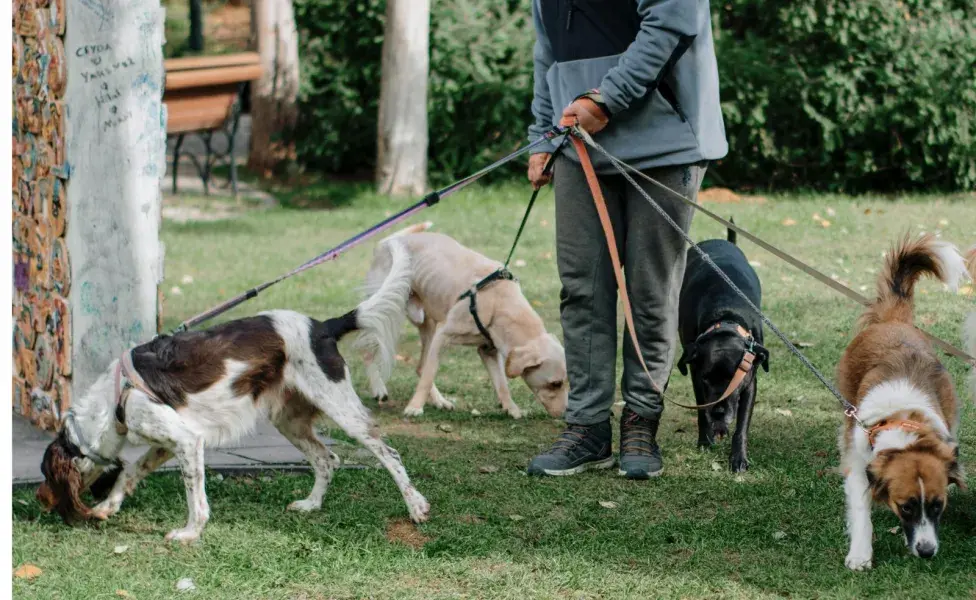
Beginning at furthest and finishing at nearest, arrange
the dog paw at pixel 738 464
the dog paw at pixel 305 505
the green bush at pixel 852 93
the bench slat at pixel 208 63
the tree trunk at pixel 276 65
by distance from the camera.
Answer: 1. the tree trunk at pixel 276 65
2. the bench slat at pixel 208 63
3. the green bush at pixel 852 93
4. the dog paw at pixel 738 464
5. the dog paw at pixel 305 505

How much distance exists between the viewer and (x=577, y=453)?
16.3ft

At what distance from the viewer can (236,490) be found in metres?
4.79

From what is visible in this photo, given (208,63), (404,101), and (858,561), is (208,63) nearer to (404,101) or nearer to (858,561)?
(404,101)

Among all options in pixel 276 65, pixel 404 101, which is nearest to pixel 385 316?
pixel 404 101

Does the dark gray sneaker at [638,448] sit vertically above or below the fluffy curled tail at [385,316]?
below

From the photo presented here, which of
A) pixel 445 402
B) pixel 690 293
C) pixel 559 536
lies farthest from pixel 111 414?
pixel 690 293

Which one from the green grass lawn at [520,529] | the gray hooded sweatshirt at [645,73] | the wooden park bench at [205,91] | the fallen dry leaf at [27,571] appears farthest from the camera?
the wooden park bench at [205,91]

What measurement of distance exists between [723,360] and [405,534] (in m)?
1.72

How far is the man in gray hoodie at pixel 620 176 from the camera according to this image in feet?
14.7

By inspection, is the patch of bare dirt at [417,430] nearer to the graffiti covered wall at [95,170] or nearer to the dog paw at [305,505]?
the dog paw at [305,505]

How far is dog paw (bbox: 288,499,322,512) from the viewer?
457 centimetres

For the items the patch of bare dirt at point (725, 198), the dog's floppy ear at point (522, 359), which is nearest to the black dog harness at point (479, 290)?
the dog's floppy ear at point (522, 359)

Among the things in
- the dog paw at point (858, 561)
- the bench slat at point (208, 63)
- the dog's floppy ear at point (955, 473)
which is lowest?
the dog paw at point (858, 561)

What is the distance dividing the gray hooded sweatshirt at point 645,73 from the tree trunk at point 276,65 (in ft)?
31.8
